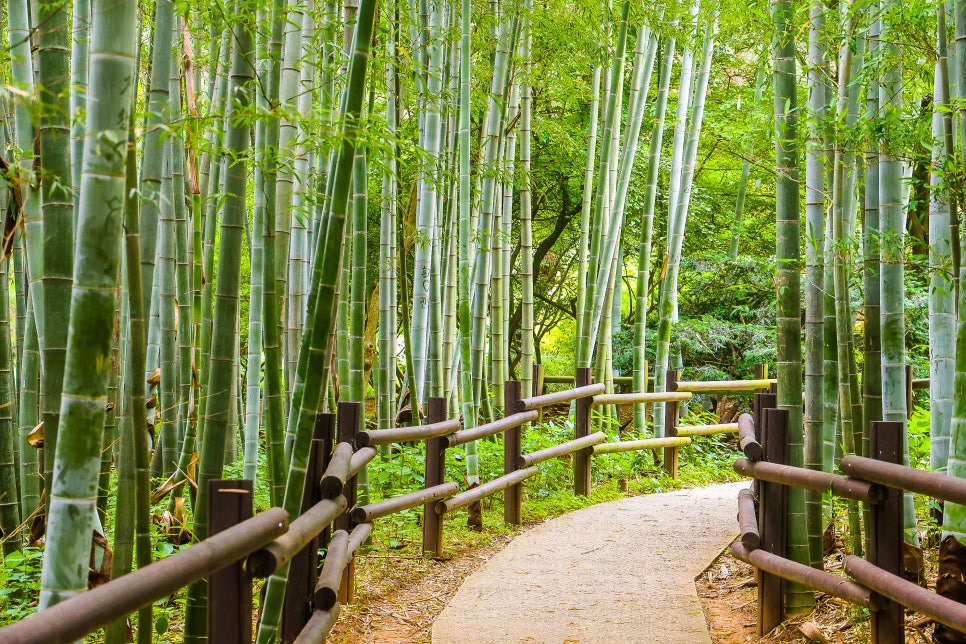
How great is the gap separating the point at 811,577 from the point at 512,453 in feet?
7.86

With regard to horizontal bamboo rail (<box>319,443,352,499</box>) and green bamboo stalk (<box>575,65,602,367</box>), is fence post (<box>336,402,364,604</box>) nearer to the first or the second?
horizontal bamboo rail (<box>319,443,352,499</box>)

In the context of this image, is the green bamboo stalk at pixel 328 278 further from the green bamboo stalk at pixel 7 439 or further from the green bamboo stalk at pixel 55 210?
the green bamboo stalk at pixel 7 439

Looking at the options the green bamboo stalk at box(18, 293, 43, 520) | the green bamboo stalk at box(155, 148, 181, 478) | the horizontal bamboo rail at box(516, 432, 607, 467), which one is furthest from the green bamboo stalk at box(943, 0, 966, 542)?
the green bamboo stalk at box(18, 293, 43, 520)

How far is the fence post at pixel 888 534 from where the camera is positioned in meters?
2.32

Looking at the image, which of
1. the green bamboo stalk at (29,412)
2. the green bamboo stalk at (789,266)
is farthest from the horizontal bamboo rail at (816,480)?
the green bamboo stalk at (29,412)

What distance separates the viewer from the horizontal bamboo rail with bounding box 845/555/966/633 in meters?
1.95

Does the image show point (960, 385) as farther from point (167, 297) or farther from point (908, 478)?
point (167, 297)

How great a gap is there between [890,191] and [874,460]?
1061mm

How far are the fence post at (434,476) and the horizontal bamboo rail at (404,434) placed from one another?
6 centimetres

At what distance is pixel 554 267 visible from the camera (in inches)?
371

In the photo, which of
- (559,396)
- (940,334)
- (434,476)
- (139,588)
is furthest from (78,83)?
(559,396)

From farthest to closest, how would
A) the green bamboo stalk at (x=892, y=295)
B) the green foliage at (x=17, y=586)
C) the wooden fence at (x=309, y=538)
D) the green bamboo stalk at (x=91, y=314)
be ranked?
the green bamboo stalk at (x=892, y=295) < the green foliage at (x=17, y=586) < the green bamboo stalk at (x=91, y=314) < the wooden fence at (x=309, y=538)

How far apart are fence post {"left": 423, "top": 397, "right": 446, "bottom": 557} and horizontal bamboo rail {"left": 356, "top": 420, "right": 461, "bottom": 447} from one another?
0.21ft

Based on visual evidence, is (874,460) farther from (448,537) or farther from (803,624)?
(448,537)
